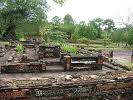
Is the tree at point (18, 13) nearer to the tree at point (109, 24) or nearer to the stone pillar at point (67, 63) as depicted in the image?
the stone pillar at point (67, 63)

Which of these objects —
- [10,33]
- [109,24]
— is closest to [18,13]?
[10,33]

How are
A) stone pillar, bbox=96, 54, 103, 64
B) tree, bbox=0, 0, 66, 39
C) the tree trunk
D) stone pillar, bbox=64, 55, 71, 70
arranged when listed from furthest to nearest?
1. the tree trunk
2. tree, bbox=0, 0, 66, 39
3. stone pillar, bbox=96, 54, 103, 64
4. stone pillar, bbox=64, 55, 71, 70

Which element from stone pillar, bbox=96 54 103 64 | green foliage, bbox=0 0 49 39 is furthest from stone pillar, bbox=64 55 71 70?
green foliage, bbox=0 0 49 39

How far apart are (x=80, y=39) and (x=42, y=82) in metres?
39.6

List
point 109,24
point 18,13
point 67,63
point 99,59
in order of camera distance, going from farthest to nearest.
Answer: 1. point 109,24
2. point 18,13
3. point 99,59
4. point 67,63

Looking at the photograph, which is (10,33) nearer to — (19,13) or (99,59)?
(19,13)

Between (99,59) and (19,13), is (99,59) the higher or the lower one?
the lower one

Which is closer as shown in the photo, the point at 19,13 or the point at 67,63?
the point at 67,63

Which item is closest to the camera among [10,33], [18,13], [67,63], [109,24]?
[67,63]

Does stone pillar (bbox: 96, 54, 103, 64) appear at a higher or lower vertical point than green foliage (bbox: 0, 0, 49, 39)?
lower

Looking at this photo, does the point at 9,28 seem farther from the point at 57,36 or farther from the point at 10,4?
the point at 57,36

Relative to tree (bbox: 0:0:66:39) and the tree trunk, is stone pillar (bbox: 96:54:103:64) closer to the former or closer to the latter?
the tree trunk

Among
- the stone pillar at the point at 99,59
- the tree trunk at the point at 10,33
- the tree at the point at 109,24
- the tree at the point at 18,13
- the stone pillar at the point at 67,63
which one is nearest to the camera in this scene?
the stone pillar at the point at 67,63

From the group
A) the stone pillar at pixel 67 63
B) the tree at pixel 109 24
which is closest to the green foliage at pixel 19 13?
the stone pillar at pixel 67 63
